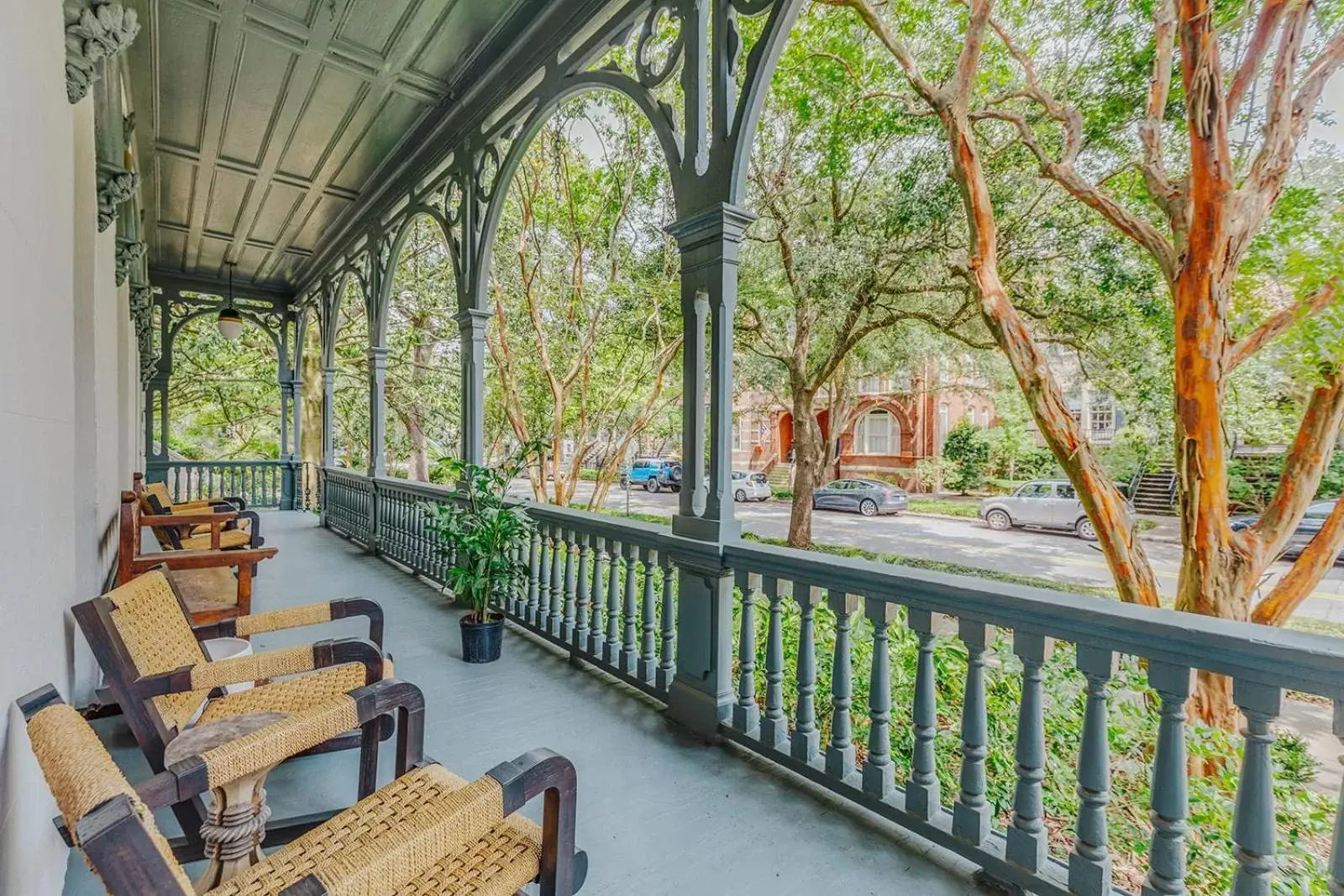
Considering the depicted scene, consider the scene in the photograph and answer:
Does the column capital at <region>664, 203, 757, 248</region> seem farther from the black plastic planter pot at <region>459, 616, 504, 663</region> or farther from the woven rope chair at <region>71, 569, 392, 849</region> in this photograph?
the black plastic planter pot at <region>459, 616, 504, 663</region>

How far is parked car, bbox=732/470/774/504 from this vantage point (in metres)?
17.7

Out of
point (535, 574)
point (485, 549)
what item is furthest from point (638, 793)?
point (535, 574)

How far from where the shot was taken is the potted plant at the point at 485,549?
3.31m

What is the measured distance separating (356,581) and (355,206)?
369 cm

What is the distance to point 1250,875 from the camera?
4.11ft

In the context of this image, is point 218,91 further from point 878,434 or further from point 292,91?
point 878,434

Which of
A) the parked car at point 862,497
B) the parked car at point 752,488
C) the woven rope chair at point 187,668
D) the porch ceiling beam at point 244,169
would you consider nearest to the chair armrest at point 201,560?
the woven rope chair at point 187,668

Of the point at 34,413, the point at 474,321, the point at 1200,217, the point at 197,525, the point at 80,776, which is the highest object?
the point at 1200,217

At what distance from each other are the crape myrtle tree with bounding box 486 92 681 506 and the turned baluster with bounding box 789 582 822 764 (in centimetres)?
524

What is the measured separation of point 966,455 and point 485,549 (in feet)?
59.7

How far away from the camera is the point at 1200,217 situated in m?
3.69

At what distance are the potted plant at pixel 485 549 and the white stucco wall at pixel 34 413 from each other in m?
1.61

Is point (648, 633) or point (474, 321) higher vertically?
point (474, 321)

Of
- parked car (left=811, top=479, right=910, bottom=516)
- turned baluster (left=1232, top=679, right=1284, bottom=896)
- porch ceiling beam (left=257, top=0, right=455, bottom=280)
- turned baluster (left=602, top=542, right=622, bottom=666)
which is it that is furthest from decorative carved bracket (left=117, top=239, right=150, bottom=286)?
parked car (left=811, top=479, right=910, bottom=516)
